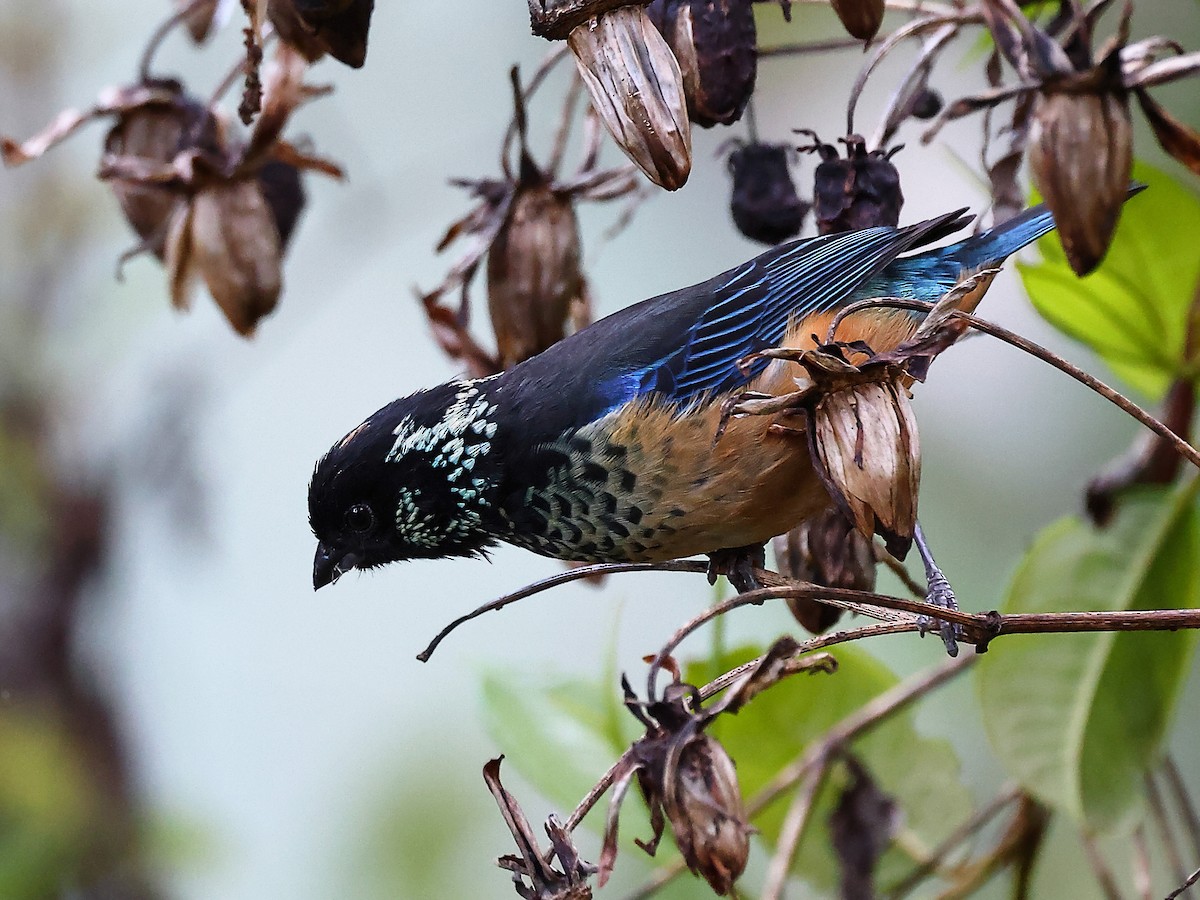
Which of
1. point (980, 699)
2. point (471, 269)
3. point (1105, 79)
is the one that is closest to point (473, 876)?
point (980, 699)

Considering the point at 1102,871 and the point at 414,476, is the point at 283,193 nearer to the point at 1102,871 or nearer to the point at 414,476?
the point at 414,476

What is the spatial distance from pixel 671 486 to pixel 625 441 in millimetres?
50

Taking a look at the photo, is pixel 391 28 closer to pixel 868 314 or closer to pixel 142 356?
pixel 142 356

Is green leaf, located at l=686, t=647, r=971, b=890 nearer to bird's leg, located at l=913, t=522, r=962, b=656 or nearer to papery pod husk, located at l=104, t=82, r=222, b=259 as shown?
bird's leg, located at l=913, t=522, r=962, b=656

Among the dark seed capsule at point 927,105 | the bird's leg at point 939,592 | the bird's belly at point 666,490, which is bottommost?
the bird's leg at point 939,592

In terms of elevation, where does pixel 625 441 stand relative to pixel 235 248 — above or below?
below

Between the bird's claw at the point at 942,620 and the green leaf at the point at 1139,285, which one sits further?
the green leaf at the point at 1139,285

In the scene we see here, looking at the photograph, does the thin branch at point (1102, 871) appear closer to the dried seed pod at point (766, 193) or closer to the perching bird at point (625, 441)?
the perching bird at point (625, 441)

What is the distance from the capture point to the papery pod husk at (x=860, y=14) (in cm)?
75

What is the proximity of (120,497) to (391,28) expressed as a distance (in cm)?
116

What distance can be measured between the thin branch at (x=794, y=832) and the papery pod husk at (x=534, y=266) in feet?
1.45

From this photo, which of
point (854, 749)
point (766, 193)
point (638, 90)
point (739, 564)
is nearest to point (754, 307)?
point (766, 193)

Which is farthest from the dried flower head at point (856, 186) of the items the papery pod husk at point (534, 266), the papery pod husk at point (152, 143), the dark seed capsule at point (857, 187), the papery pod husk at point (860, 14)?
the papery pod husk at point (152, 143)

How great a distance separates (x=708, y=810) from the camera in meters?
0.63
